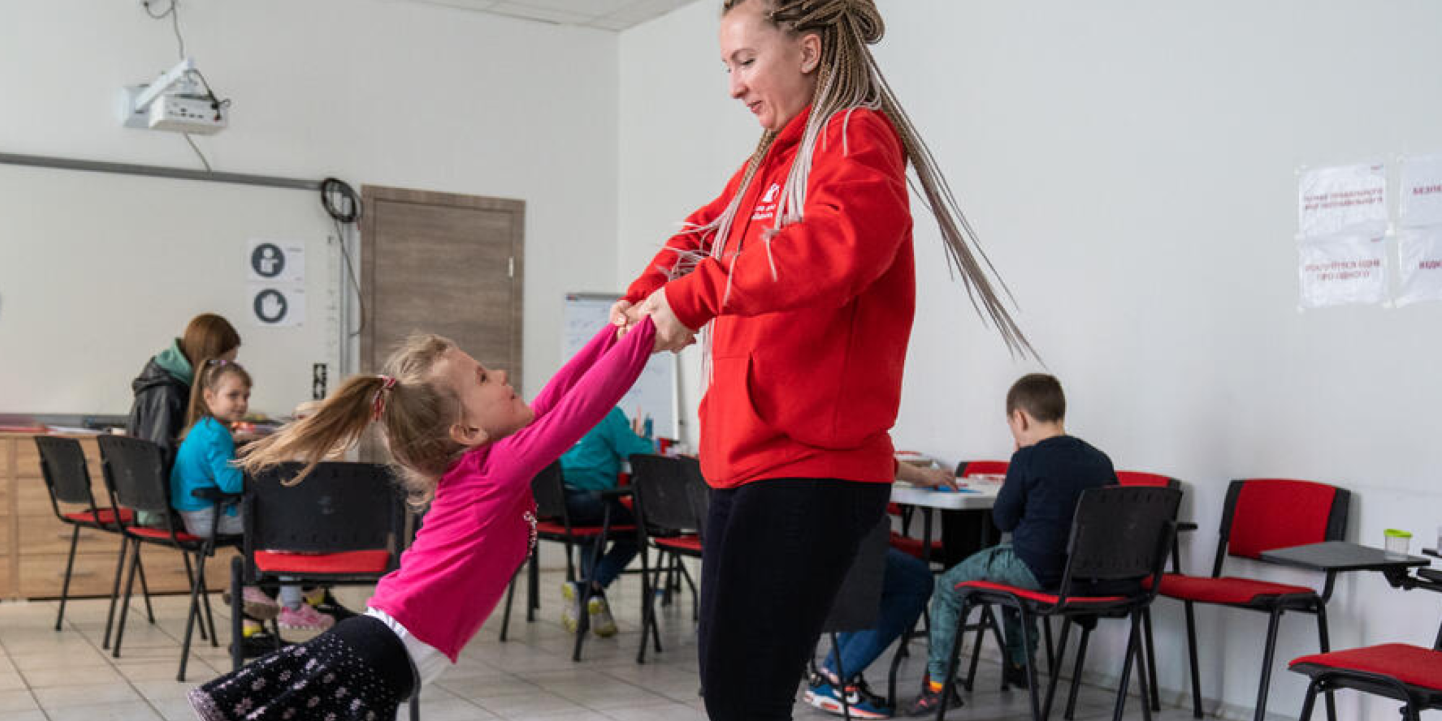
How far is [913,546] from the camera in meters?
5.12

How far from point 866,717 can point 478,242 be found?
166 inches

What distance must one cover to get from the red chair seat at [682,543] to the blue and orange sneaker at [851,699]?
0.75 metres

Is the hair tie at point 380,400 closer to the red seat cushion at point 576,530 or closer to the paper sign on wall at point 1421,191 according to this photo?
the paper sign on wall at point 1421,191

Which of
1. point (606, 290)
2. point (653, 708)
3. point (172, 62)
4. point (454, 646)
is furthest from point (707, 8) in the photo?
point (454, 646)

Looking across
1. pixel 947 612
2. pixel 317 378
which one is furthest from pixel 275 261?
pixel 947 612

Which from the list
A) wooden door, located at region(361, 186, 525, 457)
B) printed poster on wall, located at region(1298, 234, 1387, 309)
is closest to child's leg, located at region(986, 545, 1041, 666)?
printed poster on wall, located at region(1298, 234, 1387, 309)

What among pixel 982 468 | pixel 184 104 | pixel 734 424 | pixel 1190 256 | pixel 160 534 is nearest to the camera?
pixel 734 424

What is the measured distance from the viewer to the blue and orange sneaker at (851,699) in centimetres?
426

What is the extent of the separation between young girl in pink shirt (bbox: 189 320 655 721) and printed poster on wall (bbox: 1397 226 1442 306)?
2873mm

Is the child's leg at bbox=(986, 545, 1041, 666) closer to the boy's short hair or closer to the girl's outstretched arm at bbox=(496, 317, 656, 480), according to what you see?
the boy's short hair

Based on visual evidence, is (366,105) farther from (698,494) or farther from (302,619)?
(698,494)

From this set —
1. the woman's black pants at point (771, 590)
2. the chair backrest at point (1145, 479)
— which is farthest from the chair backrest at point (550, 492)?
the woman's black pants at point (771, 590)

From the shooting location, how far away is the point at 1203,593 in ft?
13.3

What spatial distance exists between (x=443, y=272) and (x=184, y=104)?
69.1 inches
